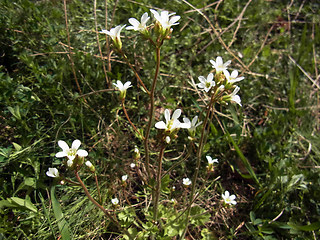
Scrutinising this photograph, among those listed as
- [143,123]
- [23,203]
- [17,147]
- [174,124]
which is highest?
[174,124]

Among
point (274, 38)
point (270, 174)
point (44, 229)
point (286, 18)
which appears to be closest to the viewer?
point (44, 229)

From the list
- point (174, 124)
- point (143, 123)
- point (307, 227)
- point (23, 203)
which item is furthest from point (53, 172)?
point (307, 227)

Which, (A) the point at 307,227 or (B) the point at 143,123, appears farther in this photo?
(B) the point at 143,123

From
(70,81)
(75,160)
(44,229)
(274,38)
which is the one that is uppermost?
(75,160)

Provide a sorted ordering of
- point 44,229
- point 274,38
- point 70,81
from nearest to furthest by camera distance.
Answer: point 44,229 < point 70,81 < point 274,38

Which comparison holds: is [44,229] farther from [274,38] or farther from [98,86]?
[274,38]

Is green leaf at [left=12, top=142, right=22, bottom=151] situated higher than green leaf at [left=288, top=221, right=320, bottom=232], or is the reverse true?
green leaf at [left=12, top=142, right=22, bottom=151]

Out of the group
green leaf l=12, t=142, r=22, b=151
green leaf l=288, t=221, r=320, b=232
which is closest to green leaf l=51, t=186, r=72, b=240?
green leaf l=12, t=142, r=22, b=151

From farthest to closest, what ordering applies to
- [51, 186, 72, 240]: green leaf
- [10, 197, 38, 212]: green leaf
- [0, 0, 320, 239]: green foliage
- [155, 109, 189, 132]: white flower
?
[0, 0, 320, 239]: green foliage
[10, 197, 38, 212]: green leaf
[51, 186, 72, 240]: green leaf
[155, 109, 189, 132]: white flower

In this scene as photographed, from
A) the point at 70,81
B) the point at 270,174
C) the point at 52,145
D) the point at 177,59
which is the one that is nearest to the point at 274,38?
the point at 177,59

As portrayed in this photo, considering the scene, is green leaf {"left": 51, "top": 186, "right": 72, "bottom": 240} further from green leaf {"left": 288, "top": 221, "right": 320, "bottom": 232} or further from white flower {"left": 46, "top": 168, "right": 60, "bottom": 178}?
green leaf {"left": 288, "top": 221, "right": 320, "bottom": 232}

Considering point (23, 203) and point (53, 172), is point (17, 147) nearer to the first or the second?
point (23, 203)
